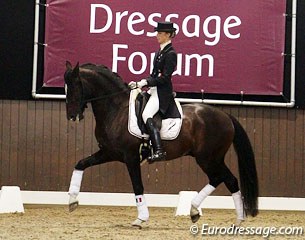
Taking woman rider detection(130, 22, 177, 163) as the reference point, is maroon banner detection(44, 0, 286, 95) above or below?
above

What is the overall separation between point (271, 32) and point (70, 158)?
116 inches

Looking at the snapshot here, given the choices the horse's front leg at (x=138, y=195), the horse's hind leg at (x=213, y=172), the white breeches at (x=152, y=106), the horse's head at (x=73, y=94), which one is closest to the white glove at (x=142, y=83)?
the white breeches at (x=152, y=106)

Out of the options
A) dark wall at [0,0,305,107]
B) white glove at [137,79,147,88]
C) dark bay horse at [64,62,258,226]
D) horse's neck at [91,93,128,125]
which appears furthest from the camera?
dark wall at [0,0,305,107]

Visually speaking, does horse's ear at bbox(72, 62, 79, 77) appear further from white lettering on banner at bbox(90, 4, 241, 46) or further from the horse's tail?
white lettering on banner at bbox(90, 4, 241, 46)

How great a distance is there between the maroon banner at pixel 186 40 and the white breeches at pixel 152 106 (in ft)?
7.53

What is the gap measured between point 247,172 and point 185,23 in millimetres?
2749

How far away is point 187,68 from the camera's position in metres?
10.1

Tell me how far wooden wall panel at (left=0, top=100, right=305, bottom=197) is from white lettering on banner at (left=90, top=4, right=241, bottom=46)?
3.05 feet

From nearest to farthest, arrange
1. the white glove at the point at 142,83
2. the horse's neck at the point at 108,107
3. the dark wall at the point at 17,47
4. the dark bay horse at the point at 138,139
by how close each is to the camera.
Answer: the white glove at the point at 142,83 < the dark bay horse at the point at 138,139 < the horse's neck at the point at 108,107 < the dark wall at the point at 17,47

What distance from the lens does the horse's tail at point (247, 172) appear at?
25.9ft

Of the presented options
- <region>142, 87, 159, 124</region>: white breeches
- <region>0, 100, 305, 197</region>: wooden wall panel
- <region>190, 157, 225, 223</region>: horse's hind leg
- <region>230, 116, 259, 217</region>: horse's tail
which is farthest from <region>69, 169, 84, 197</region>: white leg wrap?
<region>0, 100, 305, 197</region>: wooden wall panel

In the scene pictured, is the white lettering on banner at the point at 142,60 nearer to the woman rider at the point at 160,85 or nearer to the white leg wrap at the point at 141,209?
the woman rider at the point at 160,85

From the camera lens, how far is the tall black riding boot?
763cm

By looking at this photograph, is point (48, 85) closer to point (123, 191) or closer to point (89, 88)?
point (123, 191)
